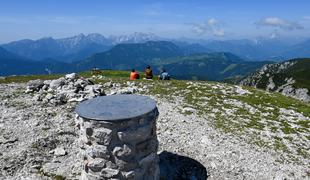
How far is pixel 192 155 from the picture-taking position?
16891mm

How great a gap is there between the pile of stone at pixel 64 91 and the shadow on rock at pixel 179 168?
10.3 meters

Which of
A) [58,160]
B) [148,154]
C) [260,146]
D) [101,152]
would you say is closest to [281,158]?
[260,146]

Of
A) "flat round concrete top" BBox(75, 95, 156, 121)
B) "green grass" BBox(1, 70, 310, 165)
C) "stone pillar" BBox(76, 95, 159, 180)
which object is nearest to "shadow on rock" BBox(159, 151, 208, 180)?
"stone pillar" BBox(76, 95, 159, 180)

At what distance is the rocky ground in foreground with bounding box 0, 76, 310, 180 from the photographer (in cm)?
1578

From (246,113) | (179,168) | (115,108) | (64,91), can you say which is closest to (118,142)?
(115,108)

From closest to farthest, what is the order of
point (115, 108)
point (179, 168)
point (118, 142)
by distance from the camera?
point (118, 142)
point (115, 108)
point (179, 168)

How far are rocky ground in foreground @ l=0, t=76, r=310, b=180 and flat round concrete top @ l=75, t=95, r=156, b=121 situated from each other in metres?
3.49

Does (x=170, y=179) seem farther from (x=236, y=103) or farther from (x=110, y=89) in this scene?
(x=110, y=89)

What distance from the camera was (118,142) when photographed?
11.8m

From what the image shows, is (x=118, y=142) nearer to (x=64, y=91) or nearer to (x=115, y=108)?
(x=115, y=108)

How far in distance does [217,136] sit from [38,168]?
10.1 meters

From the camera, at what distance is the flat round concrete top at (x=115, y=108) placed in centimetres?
1198

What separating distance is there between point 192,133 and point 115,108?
7783 mm

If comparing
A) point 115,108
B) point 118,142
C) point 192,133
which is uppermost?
point 115,108
